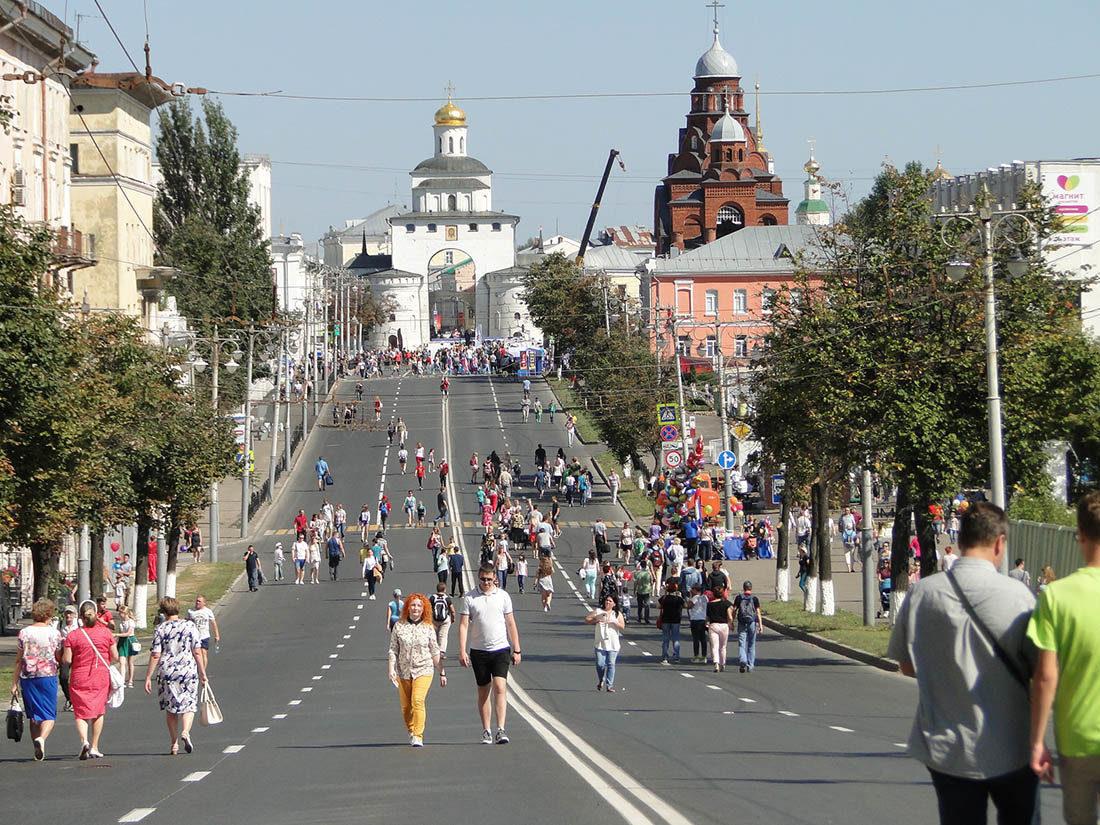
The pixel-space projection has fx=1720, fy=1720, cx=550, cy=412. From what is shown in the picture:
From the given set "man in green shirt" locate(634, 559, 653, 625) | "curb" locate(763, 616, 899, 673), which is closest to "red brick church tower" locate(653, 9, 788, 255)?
"man in green shirt" locate(634, 559, 653, 625)

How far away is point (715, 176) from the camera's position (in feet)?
498

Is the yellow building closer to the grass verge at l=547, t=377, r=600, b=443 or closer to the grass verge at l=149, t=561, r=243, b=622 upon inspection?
the grass verge at l=149, t=561, r=243, b=622

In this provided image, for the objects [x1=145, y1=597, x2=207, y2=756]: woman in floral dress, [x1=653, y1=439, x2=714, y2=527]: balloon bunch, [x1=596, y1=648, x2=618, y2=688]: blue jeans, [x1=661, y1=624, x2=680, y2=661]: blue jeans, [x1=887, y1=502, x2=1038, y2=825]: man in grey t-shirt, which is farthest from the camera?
[x1=653, y1=439, x2=714, y2=527]: balloon bunch

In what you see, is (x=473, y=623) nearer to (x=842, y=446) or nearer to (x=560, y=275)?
(x=842, y=446)

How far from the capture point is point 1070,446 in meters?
48.2

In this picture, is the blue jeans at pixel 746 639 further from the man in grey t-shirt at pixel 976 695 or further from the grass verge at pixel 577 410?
the grass verge at pixel 577 410

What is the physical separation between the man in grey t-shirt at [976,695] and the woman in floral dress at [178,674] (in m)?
9.56

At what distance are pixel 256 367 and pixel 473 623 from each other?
238 ft

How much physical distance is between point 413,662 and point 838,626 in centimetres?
1876

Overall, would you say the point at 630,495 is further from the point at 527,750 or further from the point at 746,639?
the point at 527,750

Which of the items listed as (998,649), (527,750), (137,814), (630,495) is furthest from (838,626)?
(630,495)

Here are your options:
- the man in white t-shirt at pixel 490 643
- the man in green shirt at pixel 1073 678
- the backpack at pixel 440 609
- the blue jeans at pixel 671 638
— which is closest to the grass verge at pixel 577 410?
the blue jeans at pixel 671 638

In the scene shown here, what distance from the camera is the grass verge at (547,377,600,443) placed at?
8588cm

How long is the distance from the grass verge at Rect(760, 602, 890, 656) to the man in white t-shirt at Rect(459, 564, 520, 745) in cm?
1232
